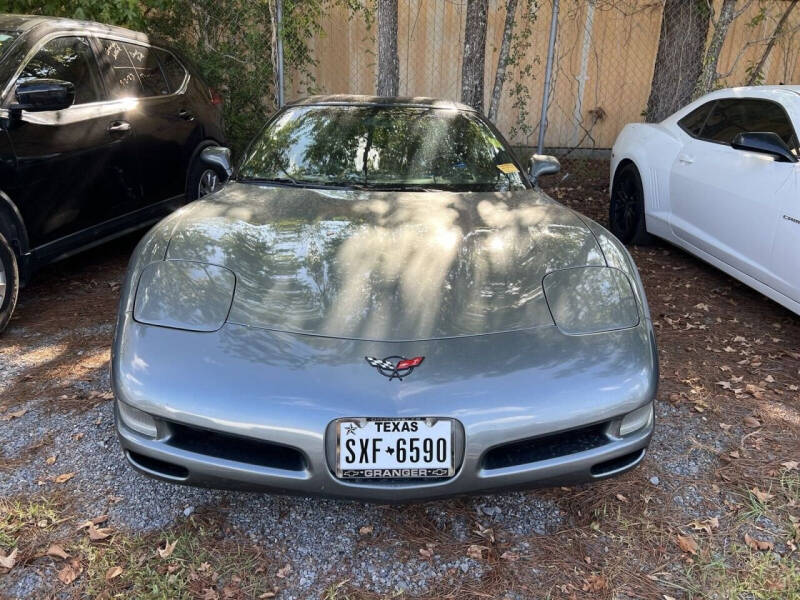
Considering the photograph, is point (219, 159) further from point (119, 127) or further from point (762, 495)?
point (762, 495)

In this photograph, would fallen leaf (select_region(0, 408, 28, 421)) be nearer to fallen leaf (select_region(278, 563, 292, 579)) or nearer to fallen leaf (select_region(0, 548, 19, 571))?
fallen leaf (select_region(0, 548, 19, 571))

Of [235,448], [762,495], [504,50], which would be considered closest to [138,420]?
[235,448]

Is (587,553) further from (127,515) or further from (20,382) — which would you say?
(20,382)

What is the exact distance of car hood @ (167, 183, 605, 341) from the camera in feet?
6.89

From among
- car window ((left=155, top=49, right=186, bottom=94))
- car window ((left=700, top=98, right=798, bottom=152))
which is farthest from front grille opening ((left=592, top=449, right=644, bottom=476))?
car window ((left=155, top=49, right=186, bottom=94))

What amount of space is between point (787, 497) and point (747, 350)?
1452mm

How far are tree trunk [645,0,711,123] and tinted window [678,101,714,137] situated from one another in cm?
187

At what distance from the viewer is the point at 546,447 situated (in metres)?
1.98

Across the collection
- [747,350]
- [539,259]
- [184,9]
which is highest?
[184,9]

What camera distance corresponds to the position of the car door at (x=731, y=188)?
376 cm

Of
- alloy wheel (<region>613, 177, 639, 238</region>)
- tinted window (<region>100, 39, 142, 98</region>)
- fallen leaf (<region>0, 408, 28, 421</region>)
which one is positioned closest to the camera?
fallen leaf (<region>0, 408, 28, 421</region>)

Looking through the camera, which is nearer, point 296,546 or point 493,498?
point 296,546

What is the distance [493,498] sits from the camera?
7.94ft

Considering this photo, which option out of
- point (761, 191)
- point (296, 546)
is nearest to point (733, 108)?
point (761, 191)
